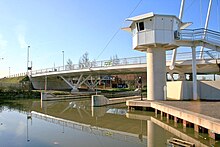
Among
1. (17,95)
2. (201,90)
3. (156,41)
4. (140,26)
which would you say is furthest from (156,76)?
(17,95)

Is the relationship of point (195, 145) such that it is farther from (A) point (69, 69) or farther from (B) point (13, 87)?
(B) point (13, 87)

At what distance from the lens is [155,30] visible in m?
25.1

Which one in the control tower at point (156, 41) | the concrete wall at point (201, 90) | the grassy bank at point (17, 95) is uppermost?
the control tower at point (156, 41)

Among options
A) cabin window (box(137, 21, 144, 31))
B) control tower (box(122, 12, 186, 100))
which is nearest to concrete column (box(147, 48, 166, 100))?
control tower (box(122, 12, 186, 100))

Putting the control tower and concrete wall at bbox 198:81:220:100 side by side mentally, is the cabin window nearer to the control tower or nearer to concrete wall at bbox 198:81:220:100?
the control tower

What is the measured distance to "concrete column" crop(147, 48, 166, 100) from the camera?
25219 mm

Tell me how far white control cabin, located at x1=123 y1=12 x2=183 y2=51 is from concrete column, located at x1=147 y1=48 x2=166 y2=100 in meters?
1.35

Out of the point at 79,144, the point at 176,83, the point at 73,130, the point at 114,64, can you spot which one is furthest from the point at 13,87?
the point at 79,144

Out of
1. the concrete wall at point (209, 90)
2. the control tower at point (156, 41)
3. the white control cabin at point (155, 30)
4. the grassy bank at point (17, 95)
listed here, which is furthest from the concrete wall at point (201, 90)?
the grassy bank at point (17, 95)

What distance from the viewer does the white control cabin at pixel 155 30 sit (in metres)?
25.0

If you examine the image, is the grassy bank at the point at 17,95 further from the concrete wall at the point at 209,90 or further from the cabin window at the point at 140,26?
the concrete wall at the point at 209,90

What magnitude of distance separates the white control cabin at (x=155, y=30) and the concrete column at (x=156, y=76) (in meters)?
1.35

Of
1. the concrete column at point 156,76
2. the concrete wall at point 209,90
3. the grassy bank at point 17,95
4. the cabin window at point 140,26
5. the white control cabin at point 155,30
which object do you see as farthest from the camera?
the grassy bank at point 17,95

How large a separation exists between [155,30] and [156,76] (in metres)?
4.72
